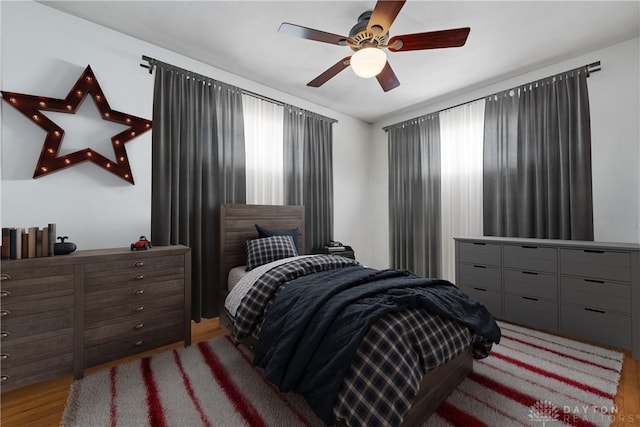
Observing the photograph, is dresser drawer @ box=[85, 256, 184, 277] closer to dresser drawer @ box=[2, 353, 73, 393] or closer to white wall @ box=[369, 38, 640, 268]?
dresser drawer @ box=[2, 353, 73, 393]

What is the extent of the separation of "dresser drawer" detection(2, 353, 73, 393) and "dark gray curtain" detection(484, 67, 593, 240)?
4.23 meters

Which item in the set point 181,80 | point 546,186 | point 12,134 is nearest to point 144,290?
point 12,134

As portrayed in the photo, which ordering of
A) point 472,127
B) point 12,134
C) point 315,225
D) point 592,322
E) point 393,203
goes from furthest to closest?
point 393,203
point 315,225
point 472,127
point 592,322
point 12,134

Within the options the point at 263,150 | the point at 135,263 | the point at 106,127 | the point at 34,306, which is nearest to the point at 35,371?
the point at 34,306

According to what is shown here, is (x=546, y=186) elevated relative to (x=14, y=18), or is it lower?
lower

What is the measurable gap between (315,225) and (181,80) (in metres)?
2.37

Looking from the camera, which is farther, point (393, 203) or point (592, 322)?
point (393, 203)

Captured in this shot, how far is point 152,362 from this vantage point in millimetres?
2070

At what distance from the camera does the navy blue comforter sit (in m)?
1.31

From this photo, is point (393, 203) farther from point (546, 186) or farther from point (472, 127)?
point (546, 186)

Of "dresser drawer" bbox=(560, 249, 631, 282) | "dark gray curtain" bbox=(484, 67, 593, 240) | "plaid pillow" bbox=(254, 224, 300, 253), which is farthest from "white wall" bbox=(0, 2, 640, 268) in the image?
"plaid pillow" bbox=(254, 224, 300, 253)

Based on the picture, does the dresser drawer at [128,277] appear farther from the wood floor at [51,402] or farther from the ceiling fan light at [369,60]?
the ceiling fan light at [369,60]

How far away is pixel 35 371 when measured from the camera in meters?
1.74

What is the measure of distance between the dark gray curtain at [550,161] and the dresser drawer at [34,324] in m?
4.19
